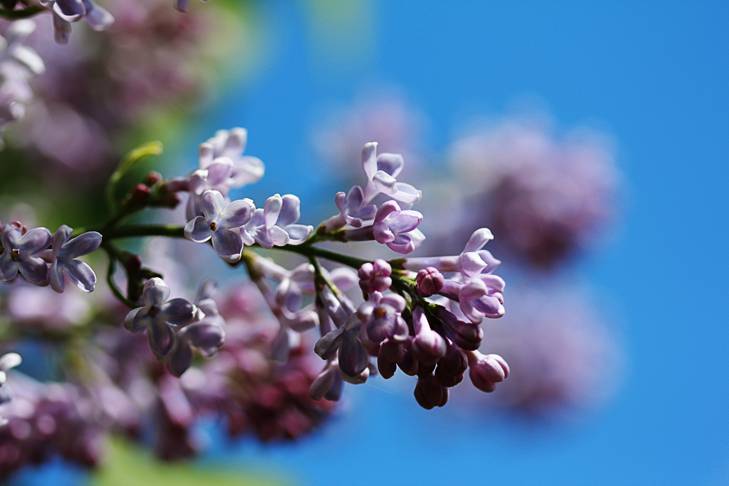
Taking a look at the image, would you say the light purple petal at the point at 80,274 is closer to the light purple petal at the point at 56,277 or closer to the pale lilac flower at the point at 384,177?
the light purple petal at the point at 56,277

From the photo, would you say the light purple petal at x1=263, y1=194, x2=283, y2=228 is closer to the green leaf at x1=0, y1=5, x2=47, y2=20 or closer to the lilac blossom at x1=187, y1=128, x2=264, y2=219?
the lilac blossom at x1=187, y1=128, x2=264, y2=219

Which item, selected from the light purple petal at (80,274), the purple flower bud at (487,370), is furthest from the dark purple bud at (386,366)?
the light purple petal at (80,274)

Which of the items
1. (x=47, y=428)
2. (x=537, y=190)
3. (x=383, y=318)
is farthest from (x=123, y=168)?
(x=537, y=190)

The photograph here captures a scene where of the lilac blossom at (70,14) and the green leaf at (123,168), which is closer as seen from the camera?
the lilac blossom at (70,14)

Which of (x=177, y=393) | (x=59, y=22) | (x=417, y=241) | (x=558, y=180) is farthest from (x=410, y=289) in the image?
(x=558, y=180)

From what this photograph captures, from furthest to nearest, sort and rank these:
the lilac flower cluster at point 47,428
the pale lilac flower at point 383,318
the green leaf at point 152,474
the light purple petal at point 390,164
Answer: the green leaf at point 152,474 < the lilac flower cluster at point 47,428 < the light purple petal at point 390,164 < the pale lilac flower at point 383,318

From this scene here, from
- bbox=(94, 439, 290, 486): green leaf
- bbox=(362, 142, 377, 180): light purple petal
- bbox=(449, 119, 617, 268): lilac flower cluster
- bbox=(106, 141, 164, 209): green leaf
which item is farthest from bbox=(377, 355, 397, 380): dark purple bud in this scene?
bbox=(449, 119, 617, 268): lilac flower cluster

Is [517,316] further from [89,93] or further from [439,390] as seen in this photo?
[439,390]
